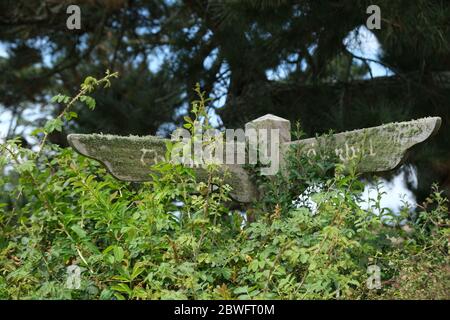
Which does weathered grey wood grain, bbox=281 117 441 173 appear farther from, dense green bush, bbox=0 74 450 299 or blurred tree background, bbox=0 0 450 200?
blurred tree background, bbox=0 0 450 200

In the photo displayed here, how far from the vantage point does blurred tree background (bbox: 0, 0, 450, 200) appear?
4.61 m

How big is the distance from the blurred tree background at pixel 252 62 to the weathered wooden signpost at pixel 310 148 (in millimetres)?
1586

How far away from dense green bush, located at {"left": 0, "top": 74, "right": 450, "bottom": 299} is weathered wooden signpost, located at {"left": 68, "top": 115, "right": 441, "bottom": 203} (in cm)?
12

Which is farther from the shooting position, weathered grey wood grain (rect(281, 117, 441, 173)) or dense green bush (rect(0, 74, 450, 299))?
weathered grey wood grain (rect(281, 117, 441, 173))

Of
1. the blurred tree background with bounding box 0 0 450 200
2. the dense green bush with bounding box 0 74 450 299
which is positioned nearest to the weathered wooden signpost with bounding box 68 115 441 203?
the dense green bush with bounding box 0 74 450 299

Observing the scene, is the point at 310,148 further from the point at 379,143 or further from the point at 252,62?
the point at 252,62

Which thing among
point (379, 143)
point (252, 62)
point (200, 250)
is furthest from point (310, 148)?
point (252, 62)

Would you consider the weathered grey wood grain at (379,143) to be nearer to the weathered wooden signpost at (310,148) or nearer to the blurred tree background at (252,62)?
the weathered wooden signpost at (310,148)

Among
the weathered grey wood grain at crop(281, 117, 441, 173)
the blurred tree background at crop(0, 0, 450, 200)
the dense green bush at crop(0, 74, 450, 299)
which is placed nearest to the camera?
the dense green bush at crop(0, 74, 450, 299)

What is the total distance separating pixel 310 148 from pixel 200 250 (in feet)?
2.50
